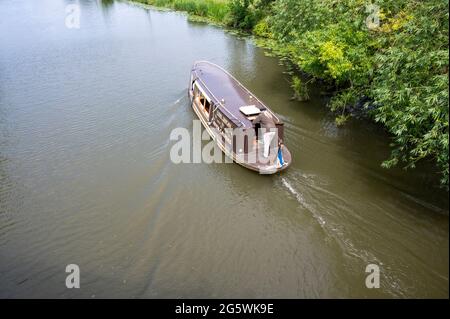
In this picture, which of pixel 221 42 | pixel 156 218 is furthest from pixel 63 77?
pixel 156 218

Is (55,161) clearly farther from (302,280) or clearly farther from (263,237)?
(302,280)
